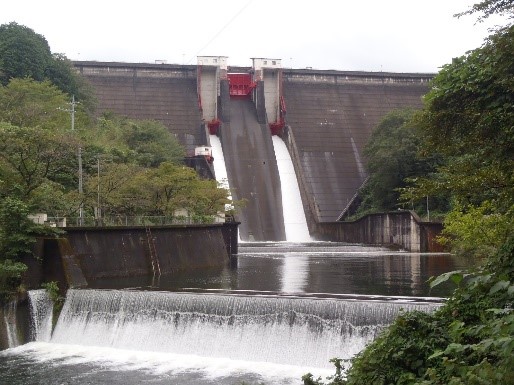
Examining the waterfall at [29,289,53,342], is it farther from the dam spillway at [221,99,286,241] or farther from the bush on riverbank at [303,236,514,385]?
the dam spillway at [221,99,286,241]

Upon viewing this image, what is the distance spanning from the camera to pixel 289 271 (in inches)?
923

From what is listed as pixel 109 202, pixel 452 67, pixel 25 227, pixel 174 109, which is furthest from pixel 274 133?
pixel 452 67

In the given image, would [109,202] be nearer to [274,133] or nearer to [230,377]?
[230,377]

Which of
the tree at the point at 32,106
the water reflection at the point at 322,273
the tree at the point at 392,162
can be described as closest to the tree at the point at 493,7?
the water reflection at the point at 322,273

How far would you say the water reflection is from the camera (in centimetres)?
1853

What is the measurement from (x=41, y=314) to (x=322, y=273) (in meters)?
9.27

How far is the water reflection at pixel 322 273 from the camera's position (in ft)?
60.8

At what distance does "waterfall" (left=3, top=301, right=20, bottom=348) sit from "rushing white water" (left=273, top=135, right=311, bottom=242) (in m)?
24.5

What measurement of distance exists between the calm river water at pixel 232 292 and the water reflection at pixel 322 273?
0.09 ft

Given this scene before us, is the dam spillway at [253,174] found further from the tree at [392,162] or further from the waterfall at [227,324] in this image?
the waterfall at [227,324]

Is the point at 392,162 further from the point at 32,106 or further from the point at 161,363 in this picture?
the point at 161,363

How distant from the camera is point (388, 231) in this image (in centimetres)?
3666

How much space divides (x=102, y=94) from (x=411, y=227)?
25619 millimetres

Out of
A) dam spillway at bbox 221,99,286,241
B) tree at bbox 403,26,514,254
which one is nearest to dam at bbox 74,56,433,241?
dam spillway at bbox 221,99,286,241
